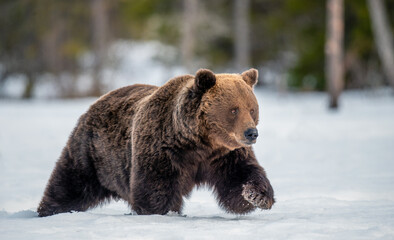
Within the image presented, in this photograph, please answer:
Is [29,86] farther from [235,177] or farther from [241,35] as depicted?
[235,177]

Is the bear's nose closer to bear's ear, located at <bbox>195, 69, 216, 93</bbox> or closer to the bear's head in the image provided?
the bear's head

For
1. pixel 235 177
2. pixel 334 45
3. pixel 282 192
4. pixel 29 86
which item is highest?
pixel 29 86

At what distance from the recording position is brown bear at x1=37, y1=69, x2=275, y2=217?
4156mm

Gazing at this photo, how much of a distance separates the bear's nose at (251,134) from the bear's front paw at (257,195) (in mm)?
393

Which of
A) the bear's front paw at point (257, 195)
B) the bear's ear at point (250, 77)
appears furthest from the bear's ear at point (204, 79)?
the bear's front paw at point (257, 195)

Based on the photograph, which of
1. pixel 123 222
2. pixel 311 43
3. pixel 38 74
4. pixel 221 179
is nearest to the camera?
pixel 123 222

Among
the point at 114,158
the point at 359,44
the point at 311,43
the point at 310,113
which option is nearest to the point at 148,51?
the point at 311,43

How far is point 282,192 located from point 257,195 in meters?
2.02

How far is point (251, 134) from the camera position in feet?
13.1

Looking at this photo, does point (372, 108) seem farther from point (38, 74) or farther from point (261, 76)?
point (38, 74)

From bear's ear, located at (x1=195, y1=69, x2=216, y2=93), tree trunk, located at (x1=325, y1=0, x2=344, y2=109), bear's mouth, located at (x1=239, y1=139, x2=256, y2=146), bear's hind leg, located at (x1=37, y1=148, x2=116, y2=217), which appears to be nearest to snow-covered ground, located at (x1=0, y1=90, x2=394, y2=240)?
bear's hind leg, located at (x1=37, y1=148, x2=116, y2=217)

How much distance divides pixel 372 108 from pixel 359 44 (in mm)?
5132

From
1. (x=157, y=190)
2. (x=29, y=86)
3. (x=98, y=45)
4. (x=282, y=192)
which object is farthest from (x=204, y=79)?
(x=29, y=86)

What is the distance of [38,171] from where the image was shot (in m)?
7.73
